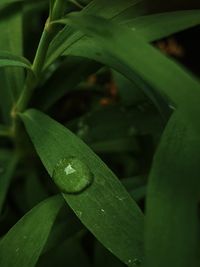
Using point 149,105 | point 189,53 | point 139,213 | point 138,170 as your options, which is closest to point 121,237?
point 139,213

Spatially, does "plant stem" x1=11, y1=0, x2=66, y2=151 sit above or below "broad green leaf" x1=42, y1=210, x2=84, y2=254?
above

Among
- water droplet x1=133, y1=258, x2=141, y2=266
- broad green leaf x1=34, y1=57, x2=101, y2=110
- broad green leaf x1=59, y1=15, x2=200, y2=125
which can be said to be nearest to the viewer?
broad green leaf x1=59, y1=15, x2=200, y2=125

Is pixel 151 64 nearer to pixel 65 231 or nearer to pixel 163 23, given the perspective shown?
pixel 163 23

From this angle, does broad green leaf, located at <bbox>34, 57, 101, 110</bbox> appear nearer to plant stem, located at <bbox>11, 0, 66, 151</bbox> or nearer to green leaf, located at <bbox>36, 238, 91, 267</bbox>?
plant stem, located at <bbox>11, 0, 66, 151</bbox>

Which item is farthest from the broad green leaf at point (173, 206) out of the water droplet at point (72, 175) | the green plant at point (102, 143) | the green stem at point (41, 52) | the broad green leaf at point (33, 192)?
the broad green leaf at point (33, 192)

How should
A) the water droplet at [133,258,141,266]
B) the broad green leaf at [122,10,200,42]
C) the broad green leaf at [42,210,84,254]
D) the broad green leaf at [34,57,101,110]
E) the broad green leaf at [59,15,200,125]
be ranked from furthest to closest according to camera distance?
the broad green leaf at [34,57,101,110] → the broad green leaf at [42,210,84,254] → the broad green leaf at [122,10,200,42] → the water droplet at [133,258,141,266] → the broad green leaf at [59,15,200,125]

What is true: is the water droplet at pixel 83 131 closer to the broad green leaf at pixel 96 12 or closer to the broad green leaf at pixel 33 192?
the broad green leaf at pixel 33 192

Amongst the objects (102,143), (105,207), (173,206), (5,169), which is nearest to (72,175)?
(105,207)

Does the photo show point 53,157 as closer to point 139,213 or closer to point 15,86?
point 139,213

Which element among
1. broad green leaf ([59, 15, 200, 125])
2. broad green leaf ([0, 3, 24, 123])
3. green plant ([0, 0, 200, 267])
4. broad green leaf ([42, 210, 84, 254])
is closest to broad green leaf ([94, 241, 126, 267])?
green plant ([0, 0, 200, 267])
